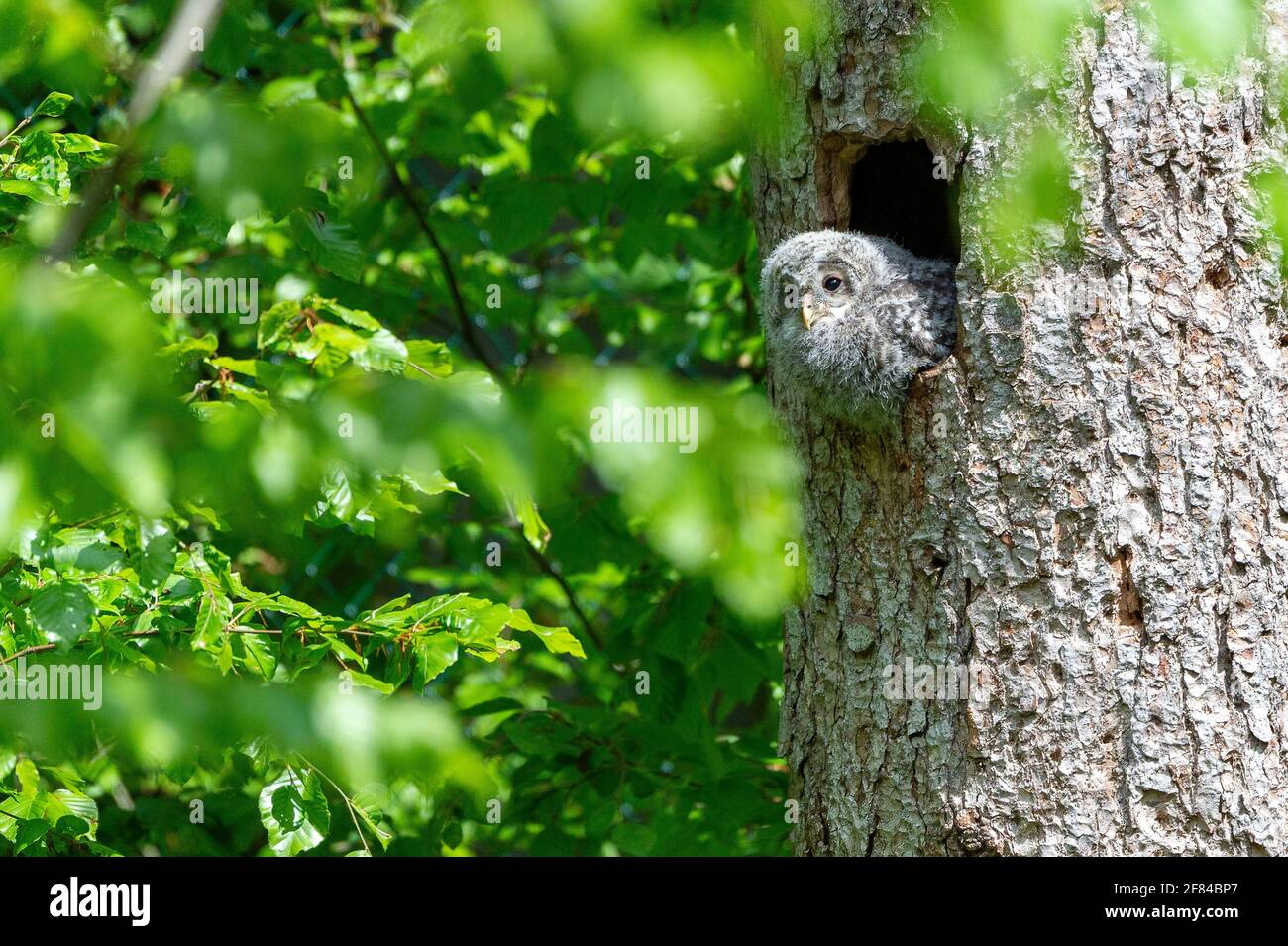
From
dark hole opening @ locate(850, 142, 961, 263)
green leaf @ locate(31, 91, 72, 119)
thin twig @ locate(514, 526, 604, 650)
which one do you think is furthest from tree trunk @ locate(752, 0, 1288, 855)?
green leaf @ locate(31, 91, 72, 119)

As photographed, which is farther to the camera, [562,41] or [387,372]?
[387,372]

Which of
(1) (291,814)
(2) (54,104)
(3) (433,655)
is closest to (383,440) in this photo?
(3) (433,655)

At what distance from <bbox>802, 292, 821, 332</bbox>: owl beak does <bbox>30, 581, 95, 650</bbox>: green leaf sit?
1.54 metres

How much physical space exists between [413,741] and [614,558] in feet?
6.95

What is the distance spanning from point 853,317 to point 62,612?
1.61 m

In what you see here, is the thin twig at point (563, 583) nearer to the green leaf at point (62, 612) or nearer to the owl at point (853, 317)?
the owl at point (853, 317)

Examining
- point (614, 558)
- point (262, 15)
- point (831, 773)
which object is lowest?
point (831, 773)

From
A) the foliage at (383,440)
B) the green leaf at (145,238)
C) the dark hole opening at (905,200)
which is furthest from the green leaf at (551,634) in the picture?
the dark hole opening at (905,200)

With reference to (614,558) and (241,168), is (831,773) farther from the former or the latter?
(241,168)

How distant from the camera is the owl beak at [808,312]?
106 inches

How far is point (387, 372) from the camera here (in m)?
2.52

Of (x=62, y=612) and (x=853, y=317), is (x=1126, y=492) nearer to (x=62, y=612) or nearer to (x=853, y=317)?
(x=853, y=317)

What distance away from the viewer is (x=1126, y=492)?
2.30 m
